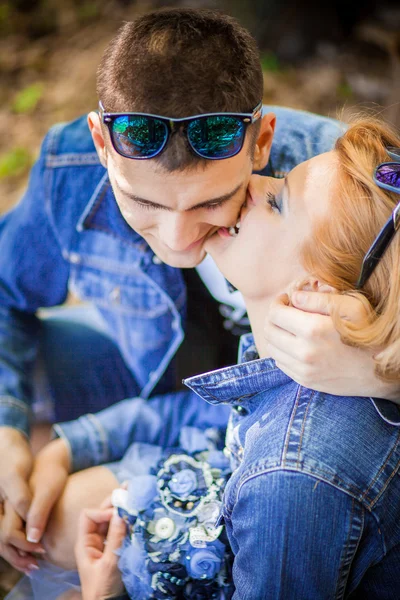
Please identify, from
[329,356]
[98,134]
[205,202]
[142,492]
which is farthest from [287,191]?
[142,492]

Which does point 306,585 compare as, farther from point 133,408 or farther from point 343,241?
point 133,408

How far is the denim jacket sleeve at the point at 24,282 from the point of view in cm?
204

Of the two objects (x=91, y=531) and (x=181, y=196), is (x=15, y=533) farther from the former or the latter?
(x=181, y=196)

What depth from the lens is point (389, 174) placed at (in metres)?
1.33

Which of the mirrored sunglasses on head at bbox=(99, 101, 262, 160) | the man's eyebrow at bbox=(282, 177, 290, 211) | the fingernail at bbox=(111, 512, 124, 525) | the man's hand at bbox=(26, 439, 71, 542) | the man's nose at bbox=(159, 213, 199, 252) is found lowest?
the man's hand at bbox=(26, 439, 71, 542)

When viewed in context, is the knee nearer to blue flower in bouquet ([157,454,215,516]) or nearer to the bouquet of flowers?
the bouquet of flowers

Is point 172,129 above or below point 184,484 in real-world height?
above

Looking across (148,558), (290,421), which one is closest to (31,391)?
(148,558)

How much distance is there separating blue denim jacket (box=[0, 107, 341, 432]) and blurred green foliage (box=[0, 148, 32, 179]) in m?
1.49

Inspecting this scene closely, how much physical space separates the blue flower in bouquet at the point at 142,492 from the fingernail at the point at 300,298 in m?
0.69

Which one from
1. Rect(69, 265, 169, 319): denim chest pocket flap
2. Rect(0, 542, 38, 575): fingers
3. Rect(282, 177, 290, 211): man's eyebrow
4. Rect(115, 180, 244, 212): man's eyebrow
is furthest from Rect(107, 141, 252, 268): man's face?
Rect(0, 542, 38, 575): fingers

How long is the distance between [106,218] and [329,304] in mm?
987

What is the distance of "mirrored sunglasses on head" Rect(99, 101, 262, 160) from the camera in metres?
1.33

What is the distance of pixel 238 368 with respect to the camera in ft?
5.02
